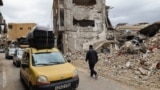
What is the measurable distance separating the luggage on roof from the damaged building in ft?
84.9

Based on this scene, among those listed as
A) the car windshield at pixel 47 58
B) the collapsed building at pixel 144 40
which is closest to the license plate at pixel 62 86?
the car windshield at pixel 47 58

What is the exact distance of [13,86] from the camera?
1368 centimetres

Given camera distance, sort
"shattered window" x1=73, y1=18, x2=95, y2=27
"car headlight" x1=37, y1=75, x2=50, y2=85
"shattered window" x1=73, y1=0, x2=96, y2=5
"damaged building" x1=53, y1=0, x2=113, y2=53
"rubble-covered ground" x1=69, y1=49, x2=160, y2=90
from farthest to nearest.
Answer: "shattered window" x1=73, y1=0, x2=96, y2=5 < "shattered window" x1=73, y1=18, x2=95, y2=27 < "damaged building" x1=53, y1=0, x2=113, y2=53 < "rubble-covered ground" x1=69, y1=49, x2=160, y2=90 < "car headlight" x1=37, y1=75, x2=50, y2=85

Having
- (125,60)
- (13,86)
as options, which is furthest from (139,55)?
(13,86)

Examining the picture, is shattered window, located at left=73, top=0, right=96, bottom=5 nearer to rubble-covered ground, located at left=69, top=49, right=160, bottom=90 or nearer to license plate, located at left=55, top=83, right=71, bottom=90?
rubble-covered ground, located at left=69, top=49, right=160, bottom=90

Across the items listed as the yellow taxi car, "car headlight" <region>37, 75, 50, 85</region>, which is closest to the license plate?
the yellow taxi car

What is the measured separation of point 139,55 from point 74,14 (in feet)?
67.2

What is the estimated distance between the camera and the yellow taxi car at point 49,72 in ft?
32.4

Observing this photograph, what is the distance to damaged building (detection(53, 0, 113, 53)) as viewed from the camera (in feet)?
134

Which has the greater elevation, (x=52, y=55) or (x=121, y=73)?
(x=52, y=55)

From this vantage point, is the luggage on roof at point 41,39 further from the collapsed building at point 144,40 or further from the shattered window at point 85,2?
the shattered window at point 85,2

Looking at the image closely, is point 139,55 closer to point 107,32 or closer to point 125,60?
point 125,60

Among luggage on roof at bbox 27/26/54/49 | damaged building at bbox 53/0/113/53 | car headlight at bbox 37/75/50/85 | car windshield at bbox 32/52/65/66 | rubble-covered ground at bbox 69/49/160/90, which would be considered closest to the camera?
car headlight at bbox 37/75/50/85

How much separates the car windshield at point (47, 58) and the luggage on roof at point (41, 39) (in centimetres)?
59
